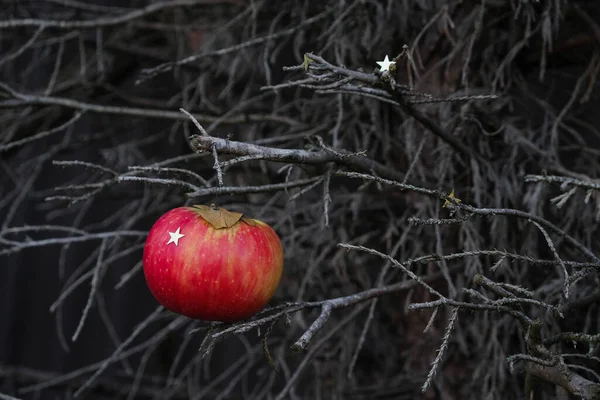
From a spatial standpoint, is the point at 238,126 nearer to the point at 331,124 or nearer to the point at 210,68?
the point at 210,68

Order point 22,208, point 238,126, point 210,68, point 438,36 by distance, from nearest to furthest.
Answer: point 438,36, point 210,68, point 238,126, point 22,208

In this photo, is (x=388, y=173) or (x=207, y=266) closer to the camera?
(x=207, y=266)

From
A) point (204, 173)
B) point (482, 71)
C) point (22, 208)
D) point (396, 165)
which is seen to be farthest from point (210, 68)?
point (22, 208)

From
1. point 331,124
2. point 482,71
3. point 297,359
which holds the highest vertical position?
point 482,71

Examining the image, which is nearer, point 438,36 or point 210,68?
point 438,36

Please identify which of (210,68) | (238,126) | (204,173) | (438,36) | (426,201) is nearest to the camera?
(426,201)

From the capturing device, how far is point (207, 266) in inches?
42.3

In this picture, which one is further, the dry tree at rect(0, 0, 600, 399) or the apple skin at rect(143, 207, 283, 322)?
the dry tree at rect(0, 0, 600, 399)

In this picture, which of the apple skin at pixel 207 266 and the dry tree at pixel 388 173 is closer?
the apple skin at pixel 207 266

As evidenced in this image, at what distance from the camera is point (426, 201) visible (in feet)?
5.74

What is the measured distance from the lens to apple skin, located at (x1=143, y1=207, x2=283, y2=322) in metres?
1.08

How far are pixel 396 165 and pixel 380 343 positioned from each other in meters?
0.59

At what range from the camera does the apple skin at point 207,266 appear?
1.08 metres

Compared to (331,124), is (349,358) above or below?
below
